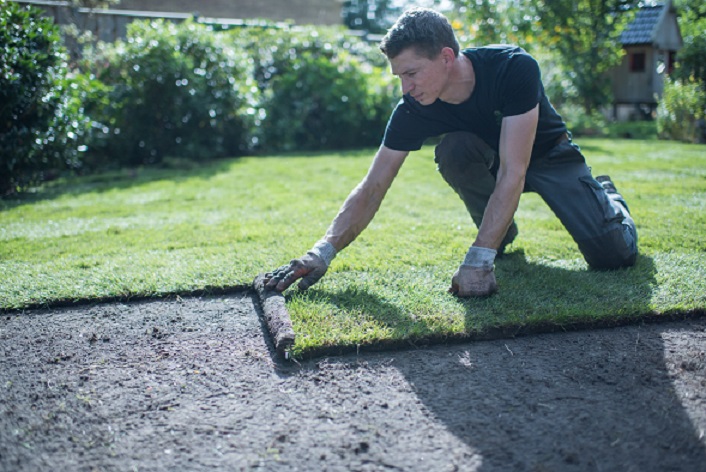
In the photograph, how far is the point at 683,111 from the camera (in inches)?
389

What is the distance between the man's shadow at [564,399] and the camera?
178 centimetres

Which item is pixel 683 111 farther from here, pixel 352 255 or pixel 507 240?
pixel 352 255

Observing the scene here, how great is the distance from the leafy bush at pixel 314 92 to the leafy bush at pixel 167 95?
836 millimetres

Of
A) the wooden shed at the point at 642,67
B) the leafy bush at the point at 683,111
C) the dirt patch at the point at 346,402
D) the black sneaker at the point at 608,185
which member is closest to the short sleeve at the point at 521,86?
the dirt patch at the point at 346,402

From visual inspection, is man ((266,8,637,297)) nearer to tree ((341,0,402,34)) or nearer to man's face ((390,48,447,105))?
man's face ((390,48,447,105))

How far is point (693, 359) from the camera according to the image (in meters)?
2.34

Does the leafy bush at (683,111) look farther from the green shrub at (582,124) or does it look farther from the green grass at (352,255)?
the green grass at (352,255)

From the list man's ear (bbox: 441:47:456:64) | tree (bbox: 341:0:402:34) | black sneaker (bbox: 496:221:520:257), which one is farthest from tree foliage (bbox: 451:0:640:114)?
tree (bbox: 341:0:402:34)

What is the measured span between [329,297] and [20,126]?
14.6ft

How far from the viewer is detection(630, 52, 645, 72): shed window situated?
19656 mm

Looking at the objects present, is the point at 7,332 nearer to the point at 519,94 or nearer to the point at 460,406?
the point at 460,406

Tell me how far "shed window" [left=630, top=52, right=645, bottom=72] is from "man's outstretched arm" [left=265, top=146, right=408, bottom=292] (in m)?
19.1

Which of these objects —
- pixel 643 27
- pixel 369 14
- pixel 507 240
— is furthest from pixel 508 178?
pixel 369 14

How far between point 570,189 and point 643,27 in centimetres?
1964
